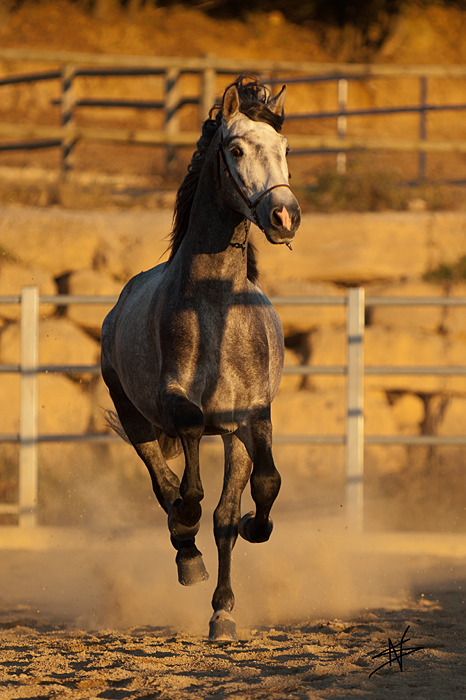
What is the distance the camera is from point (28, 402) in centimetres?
673

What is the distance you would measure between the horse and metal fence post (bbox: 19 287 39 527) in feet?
9.44

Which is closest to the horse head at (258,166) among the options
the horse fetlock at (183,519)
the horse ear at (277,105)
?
the horse ear at (277,105)

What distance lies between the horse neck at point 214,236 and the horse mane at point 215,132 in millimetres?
146

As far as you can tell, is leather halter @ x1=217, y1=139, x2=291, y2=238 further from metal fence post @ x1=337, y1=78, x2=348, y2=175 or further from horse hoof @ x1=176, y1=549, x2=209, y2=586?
metal fence post @ x1=337, y1=78, x2=348, y2=175

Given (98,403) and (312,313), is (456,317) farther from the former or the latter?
(98,403)

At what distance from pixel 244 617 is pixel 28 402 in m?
2.70

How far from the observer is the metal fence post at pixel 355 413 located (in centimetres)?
657

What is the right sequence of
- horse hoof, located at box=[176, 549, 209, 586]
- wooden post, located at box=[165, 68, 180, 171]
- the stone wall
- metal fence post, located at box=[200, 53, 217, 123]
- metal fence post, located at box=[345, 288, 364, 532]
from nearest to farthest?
horse hoof, located at box=[176, 549, 209, 586] < metal fence post, located at box=[345, 288, 364, 532] < the stone wall < metal fence post, located at box=[200, 53, 217, 123] < wooden post, located at box=[165, 68, 180, 171]

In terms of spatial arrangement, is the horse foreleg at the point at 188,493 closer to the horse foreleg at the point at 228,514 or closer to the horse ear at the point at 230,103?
the horse foreleg at the point at 228,514

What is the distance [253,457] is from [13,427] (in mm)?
5243

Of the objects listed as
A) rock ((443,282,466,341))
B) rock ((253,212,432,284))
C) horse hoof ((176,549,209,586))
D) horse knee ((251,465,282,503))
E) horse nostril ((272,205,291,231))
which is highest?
rock ((253,212,432,284))

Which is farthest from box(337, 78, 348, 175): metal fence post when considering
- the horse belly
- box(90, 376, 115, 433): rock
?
the horse belly

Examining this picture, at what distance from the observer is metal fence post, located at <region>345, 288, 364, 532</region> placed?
21.5 ft

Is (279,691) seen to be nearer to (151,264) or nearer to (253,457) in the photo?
(253,457)
